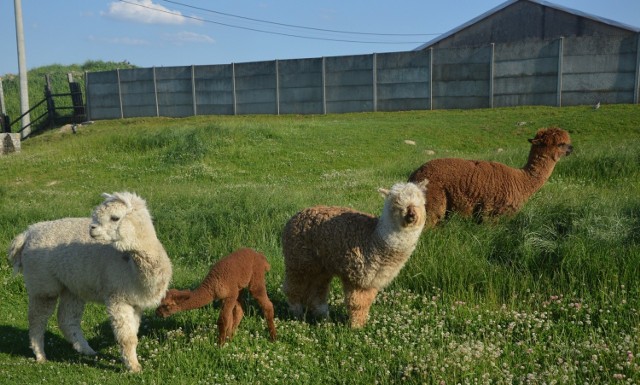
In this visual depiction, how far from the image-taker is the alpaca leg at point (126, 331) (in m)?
5.49

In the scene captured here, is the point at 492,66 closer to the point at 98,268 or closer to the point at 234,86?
the point at 234,86

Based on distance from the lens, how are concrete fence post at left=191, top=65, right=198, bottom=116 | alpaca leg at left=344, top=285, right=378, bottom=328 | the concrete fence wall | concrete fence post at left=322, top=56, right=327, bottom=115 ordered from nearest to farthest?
1. alpaca leg at left=344, top=285, right=378, bottom=328
2. the concrete fence wall
3. concrete fence post at left=322, top=56, right=327, bottom=115
4. concrete fence post at left=191, top=65, right=198, bottom=116

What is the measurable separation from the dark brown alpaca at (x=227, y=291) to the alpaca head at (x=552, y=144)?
184 inches

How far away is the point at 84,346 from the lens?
246 inches

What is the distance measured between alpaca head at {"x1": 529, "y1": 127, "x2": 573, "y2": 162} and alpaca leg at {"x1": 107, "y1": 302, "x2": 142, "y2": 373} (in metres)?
5.86

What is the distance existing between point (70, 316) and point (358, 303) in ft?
9.79

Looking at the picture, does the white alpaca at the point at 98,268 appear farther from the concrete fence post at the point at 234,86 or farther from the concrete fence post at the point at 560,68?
the concrete fence post at the point at 234,86

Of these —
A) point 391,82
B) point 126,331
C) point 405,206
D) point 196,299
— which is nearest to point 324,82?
point 391,82

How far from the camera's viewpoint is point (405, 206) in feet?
18.2

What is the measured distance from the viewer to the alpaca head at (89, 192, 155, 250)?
5047mm

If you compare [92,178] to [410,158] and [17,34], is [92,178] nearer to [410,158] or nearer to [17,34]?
[410,158]

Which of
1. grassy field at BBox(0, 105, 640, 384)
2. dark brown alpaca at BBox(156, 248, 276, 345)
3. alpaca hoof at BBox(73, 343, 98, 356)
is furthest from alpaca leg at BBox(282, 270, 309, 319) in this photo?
alpaca hoof at BBox(73, 343, 98, 356)

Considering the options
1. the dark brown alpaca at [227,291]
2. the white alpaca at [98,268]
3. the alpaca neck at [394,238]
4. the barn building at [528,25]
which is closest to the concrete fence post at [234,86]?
the barn building at [528,25]

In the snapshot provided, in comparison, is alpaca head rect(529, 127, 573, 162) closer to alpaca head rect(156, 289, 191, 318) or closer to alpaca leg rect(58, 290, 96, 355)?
alpaca head rect(156, 289, 191, 318)
